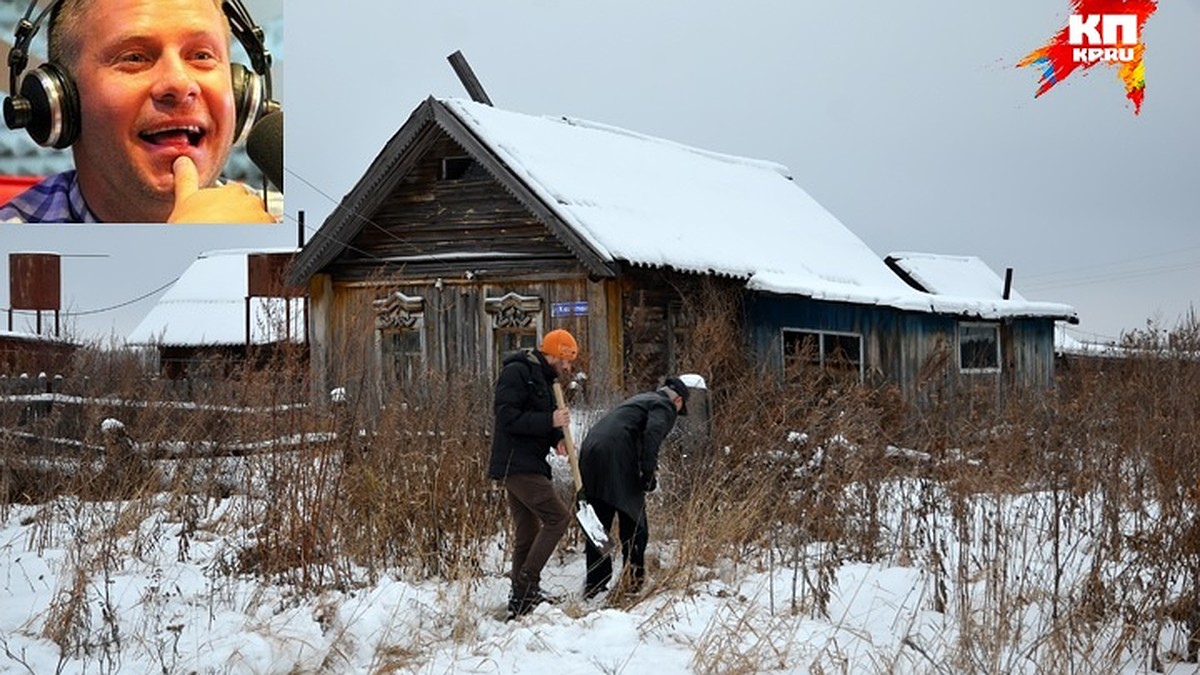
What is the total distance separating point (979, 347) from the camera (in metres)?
23.4

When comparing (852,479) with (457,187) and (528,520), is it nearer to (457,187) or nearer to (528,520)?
(528,520)

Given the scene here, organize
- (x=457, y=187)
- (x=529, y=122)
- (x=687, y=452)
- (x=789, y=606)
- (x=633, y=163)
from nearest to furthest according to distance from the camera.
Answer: (x=789, y=606) < (x=687, y=452) < (x=457, y=187) < (x=529, y=122) < (x=633, y=163)

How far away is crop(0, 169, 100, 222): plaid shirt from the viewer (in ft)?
72.1

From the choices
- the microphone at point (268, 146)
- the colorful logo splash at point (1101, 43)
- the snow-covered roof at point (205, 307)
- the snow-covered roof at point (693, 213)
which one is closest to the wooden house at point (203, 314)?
the snow-covered roof at point (205, 307)

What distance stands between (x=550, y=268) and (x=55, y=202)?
8.22 meters

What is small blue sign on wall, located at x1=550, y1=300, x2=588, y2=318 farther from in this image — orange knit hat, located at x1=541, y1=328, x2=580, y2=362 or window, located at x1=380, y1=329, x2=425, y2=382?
orange knit hat, located at x1=541, y1=328, x2=580, y2=362

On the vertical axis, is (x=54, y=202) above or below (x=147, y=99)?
below

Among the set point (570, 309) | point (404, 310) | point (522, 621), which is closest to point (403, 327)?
point (404, 310)

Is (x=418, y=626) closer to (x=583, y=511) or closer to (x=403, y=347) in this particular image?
(x=583, y=511)

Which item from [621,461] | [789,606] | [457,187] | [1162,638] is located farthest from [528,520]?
[457,187]

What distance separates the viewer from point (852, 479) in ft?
32.2

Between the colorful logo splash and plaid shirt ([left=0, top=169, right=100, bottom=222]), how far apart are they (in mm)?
13114

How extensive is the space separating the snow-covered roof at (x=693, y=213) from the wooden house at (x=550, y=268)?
43 mm

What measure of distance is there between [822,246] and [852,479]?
47.6 feet
